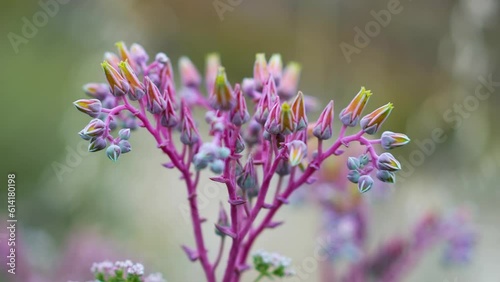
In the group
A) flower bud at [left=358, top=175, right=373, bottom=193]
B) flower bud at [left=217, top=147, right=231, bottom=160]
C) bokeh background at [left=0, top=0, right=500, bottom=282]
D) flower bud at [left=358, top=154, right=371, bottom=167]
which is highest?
bokeh background at [left=0, top=0, right=500, bottom=282]

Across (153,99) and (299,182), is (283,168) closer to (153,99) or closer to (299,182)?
(299,182)

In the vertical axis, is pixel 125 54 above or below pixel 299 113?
above

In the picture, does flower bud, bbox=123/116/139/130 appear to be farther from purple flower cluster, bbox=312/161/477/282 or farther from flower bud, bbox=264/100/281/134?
purple flower cluster, bbox=312/161/477/282

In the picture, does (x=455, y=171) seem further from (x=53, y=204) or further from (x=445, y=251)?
(x=53, y=204)

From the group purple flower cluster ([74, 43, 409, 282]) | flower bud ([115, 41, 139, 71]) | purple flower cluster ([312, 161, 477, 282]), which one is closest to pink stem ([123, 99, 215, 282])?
purple flower cluster ([74, 43, 409, 282])

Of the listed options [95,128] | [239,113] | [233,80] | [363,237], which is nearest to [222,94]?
[239,113]
